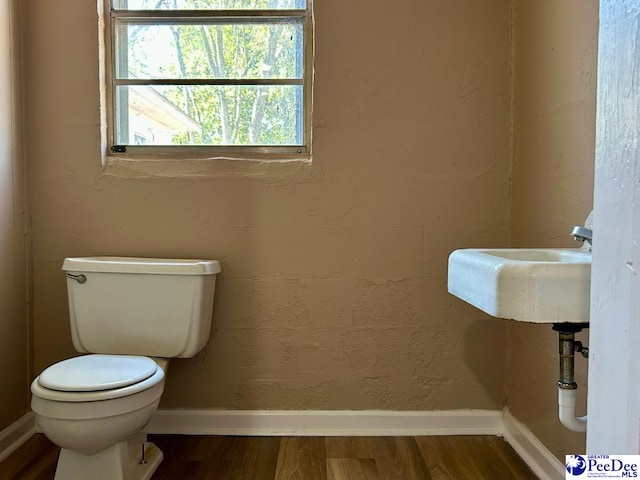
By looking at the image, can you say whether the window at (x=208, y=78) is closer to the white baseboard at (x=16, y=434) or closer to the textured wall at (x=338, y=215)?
the textured wall at (x=338, y=215)

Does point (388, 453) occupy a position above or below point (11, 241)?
below

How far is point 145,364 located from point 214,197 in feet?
2.32

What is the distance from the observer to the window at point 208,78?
1.99 m

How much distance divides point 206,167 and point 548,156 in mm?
1279

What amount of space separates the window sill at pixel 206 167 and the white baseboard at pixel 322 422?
98 centimetres

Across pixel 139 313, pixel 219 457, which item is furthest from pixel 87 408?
pixel 219 457

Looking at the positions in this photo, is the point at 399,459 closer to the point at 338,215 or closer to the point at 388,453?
the point at 388,453

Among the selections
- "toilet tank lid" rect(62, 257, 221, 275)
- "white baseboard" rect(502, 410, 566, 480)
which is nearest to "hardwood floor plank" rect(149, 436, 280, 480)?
"toilet tank lid" rect(62, 257, 221, 275)

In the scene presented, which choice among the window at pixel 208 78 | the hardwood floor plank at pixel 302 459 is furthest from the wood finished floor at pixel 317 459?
the window at pixel 208 78

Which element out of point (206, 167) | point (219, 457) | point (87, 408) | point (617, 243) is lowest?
point (219, 457)

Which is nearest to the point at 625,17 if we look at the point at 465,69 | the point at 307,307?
the point at 465,69

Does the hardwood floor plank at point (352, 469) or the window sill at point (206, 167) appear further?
the window sill at point (206, 167)

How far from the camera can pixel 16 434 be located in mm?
1824

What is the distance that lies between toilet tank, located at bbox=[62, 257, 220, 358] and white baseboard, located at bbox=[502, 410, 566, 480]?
128 centimetres
